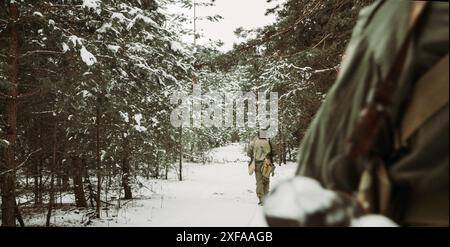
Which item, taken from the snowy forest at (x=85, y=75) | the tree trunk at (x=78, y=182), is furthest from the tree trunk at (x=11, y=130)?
the tree trunk at (x=78, y=182)

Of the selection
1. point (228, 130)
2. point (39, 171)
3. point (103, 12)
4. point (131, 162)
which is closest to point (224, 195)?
point (131, 162)

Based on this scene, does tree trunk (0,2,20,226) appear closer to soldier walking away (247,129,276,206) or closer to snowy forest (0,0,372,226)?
snowy forest (0,0,372,226)

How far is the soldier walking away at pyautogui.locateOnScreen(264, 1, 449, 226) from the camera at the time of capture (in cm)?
105

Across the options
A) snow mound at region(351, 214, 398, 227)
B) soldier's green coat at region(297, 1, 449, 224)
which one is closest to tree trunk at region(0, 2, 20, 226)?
soldier's green coat at region(297, 1, 449, 224)

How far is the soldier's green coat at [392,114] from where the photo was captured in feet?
3.45

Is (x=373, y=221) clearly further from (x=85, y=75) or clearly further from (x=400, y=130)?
(x=85, y=75)

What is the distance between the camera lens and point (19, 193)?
8633 mm

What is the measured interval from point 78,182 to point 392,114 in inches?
465

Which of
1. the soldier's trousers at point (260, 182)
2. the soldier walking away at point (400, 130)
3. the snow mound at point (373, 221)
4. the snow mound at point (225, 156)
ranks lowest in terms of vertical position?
the snow mound at point (225, 156)

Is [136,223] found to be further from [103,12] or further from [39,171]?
[103,12]

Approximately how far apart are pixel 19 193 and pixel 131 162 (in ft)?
18.6

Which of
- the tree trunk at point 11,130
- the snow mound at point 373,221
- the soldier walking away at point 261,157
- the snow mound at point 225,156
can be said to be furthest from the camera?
the snow mound at point 225,156

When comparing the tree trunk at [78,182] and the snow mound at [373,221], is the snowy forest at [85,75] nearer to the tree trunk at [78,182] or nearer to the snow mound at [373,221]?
the tree trunk at [78,182]
